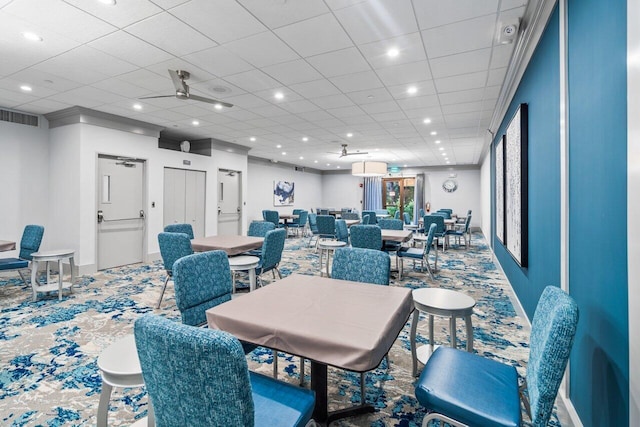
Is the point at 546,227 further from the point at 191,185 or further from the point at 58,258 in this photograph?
the point at 191,185

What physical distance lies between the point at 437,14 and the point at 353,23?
2.28ft

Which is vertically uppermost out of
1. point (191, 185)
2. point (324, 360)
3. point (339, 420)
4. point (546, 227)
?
point (191, 185)

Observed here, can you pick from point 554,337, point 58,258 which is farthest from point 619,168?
point 58,258

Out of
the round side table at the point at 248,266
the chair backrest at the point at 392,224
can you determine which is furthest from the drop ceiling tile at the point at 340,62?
the chair backrest at the point at 392,224

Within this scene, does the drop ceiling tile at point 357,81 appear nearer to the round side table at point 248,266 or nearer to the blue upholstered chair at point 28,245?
the round side table at point 248,266

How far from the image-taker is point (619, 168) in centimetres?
124

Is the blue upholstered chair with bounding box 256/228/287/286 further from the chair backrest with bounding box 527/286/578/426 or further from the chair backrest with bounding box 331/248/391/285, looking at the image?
the chair backrest with bounding box 527/286/578/426

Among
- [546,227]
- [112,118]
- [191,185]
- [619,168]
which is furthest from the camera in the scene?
[191,185]

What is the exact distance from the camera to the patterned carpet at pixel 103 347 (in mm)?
1934

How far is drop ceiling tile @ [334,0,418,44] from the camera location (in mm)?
2451

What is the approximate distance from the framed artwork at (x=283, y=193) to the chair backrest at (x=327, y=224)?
524 centimetres

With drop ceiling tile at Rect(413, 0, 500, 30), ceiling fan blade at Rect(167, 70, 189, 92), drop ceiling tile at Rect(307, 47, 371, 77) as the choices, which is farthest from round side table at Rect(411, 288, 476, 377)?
ceiling fan blade at Rect(167, 70, 189, 92)

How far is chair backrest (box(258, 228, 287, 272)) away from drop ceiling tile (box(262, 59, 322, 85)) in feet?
6.27

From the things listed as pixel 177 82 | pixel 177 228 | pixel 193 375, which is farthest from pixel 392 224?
pixel 193 375
